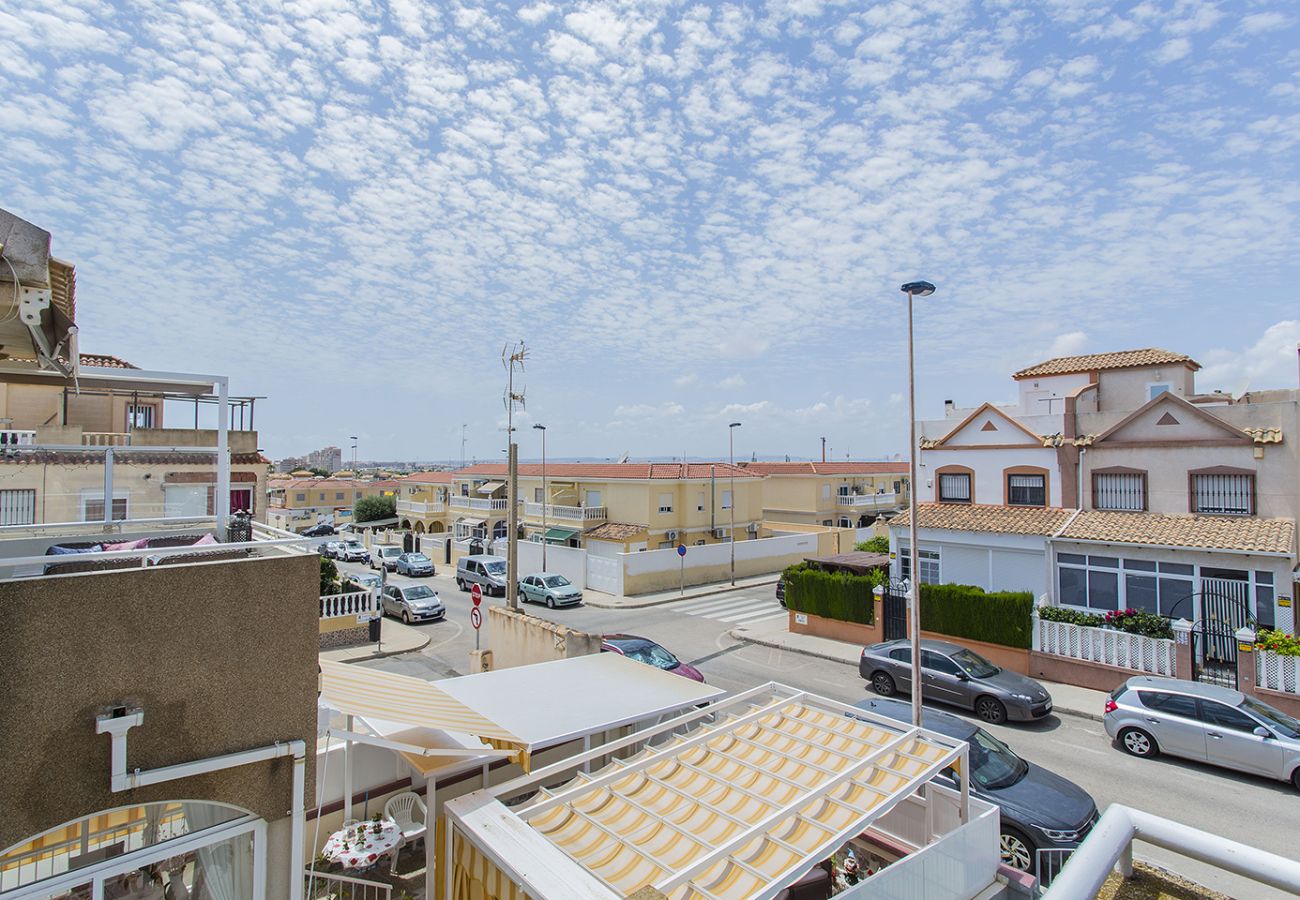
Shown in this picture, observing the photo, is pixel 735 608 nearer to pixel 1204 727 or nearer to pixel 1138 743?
pixel 1138 743

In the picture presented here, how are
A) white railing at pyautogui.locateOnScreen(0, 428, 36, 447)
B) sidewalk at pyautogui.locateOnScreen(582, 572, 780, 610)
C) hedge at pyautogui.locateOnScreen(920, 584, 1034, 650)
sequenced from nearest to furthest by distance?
white railing at pyautogui.locateOnScreen(0, 428, 36, 447), hedge at pyautogui.locateOnScreen(920, 584, 1034, 650), sidewalk at pyautogui.locateOnScreen(582, 572, 780, 610)

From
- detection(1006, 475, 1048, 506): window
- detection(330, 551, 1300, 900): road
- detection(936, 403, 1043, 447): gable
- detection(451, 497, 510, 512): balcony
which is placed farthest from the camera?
detection(451, 497, 510, 512): balcony

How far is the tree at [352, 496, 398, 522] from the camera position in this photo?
6169 cm

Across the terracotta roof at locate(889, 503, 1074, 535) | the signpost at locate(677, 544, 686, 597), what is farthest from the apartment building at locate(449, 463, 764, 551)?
the terracotta roof at locate(889, 503, 1074, 535)

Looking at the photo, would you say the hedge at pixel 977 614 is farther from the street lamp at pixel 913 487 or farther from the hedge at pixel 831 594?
the street lamp at pixel 913 487

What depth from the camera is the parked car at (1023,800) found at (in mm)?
8234

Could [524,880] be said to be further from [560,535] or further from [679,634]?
[560,535]

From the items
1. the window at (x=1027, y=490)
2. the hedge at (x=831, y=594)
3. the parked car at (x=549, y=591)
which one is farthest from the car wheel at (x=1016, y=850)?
the parked car at (x=549, y=591)

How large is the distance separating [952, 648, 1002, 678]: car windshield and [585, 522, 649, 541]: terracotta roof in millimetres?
21074

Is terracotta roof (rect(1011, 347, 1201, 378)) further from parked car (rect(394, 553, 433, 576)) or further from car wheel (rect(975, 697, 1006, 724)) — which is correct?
parked car (rect(394, 553, 433, 576))

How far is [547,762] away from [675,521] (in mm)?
28518

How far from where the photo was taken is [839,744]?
23.8 ft

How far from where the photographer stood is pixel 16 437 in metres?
5.65

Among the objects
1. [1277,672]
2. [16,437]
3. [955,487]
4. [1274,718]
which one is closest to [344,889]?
[16,437]
